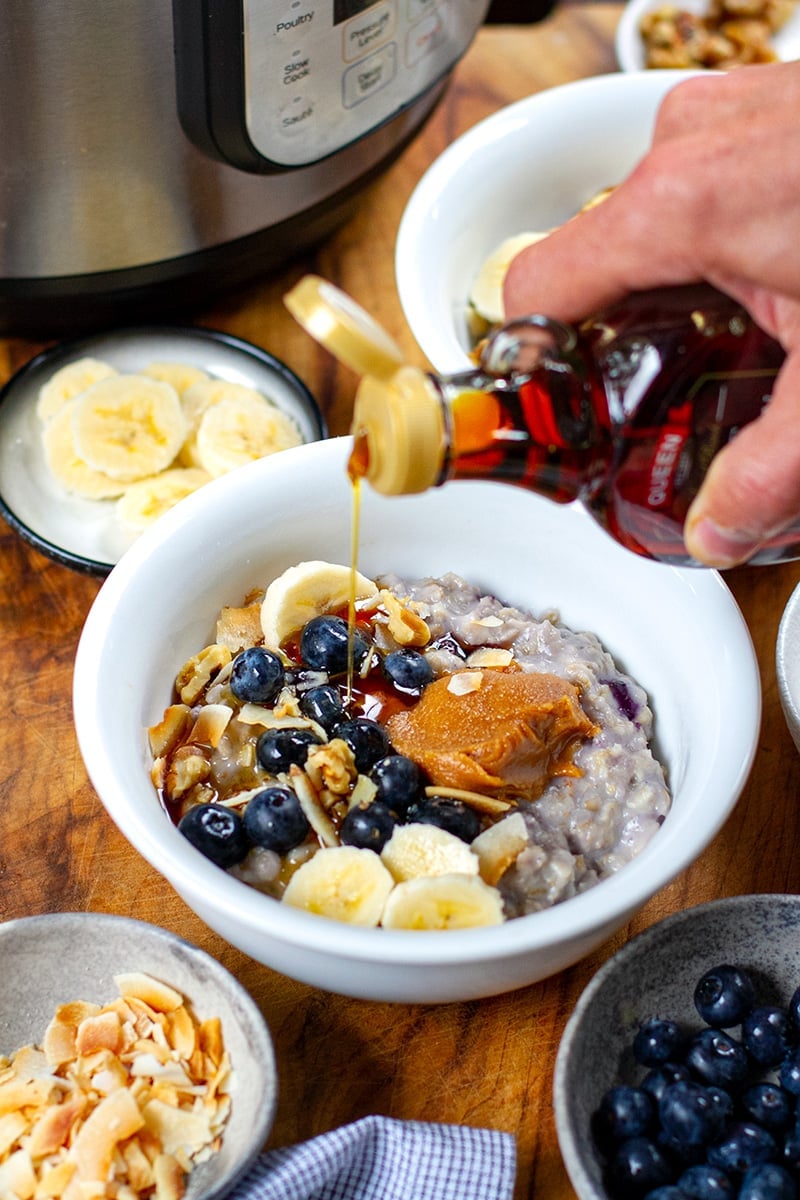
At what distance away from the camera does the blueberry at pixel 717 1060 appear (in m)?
1.00

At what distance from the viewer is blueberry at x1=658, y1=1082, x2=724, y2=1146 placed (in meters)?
0.96

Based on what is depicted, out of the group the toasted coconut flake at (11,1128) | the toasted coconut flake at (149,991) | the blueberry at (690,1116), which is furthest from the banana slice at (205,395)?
the blueberry at (690,1116)

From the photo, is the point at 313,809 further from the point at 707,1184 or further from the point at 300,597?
the point at 707,1184

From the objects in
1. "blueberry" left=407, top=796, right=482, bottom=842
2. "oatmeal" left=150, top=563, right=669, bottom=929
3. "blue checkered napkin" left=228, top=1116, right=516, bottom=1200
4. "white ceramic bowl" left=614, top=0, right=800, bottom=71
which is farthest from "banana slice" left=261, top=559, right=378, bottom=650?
"white ceramic bowl" left=614, top=0, right=800, bottom=71

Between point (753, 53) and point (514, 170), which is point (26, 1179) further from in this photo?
point (753, 53)

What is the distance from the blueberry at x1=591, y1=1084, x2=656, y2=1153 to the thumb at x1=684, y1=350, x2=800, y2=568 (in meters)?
0.42

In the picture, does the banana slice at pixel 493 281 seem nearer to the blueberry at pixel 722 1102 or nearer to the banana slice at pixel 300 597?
the banana slice at pixel 300 597

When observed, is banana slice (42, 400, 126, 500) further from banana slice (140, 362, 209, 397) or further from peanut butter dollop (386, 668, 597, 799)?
peanut butter dollop (386, 668, 597, 799)

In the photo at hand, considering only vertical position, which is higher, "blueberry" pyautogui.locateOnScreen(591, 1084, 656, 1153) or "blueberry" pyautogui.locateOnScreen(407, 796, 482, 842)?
"blueberry" pyautogui.locateOnScreen(407, 796, 482, 842)

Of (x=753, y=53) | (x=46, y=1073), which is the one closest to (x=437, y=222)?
(x=753, y=53)

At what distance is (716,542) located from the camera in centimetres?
90

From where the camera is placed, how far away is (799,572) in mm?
1431

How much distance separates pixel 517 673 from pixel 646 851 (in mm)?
214

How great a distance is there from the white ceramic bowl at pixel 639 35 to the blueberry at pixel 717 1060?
4.45ft
